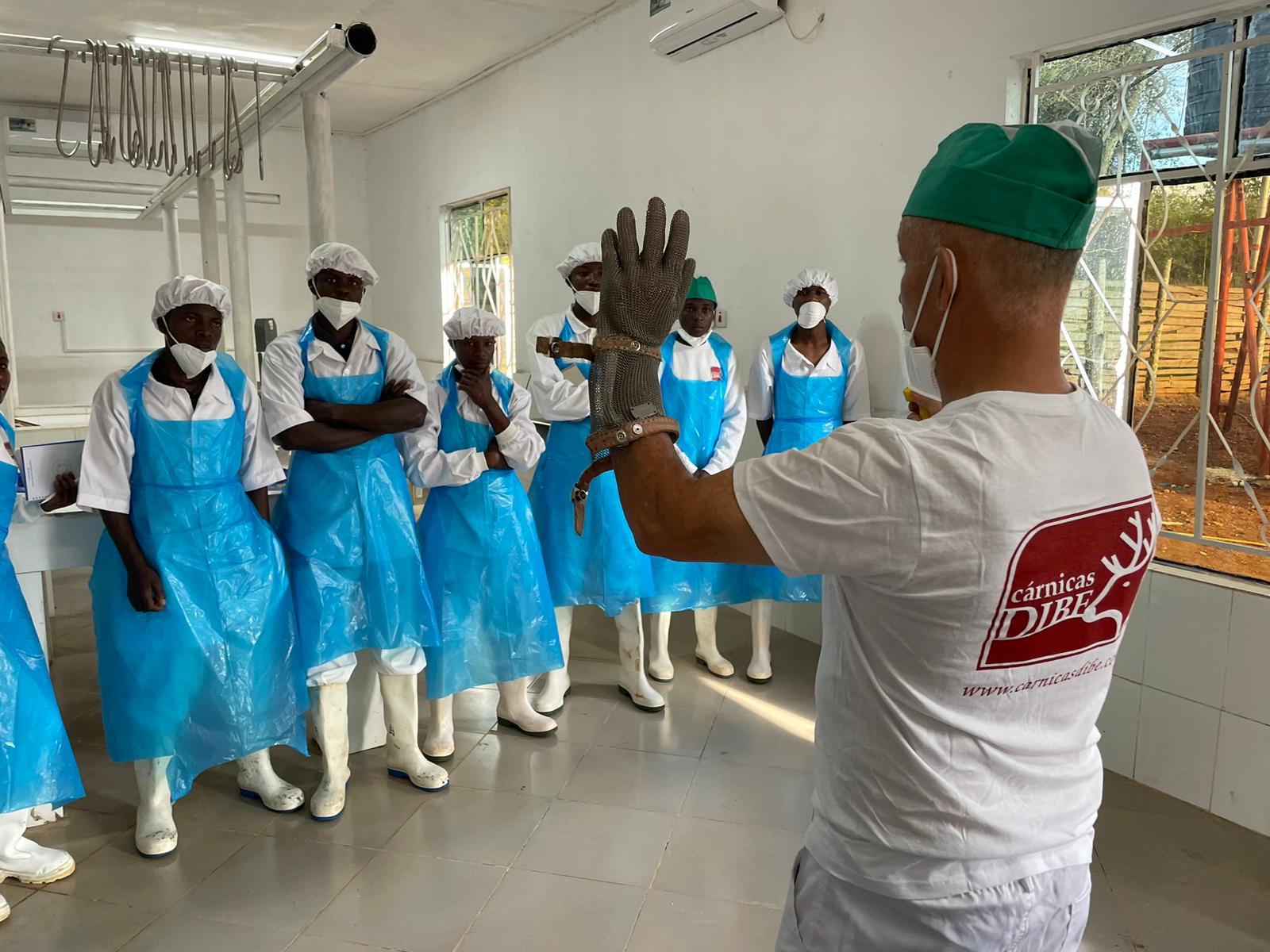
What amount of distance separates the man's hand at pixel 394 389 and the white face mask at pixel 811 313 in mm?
1589

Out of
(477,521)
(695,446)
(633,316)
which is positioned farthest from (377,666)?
(633,316)

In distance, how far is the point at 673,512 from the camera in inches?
31.9

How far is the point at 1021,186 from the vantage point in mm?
790

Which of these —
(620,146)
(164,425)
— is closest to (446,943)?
(164,425)

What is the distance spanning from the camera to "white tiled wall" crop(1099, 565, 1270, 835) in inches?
101

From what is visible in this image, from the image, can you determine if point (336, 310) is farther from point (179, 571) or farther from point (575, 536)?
point (575, 536)

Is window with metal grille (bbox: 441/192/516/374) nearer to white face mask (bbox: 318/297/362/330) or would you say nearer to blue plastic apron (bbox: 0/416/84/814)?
white face mask (bbox: 318/297/362/330)

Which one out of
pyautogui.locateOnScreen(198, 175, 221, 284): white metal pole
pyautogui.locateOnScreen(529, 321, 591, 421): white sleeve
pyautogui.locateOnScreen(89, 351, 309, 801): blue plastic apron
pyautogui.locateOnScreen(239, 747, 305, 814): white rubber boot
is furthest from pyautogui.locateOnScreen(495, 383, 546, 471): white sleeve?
pyautogui.locateOnScreen(198, 175, 221, 284): white metal pole

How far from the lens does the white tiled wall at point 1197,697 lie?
255cm

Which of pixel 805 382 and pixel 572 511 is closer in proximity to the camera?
pixel 572 511

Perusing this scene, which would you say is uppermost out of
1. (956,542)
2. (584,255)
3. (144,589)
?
(584,255)

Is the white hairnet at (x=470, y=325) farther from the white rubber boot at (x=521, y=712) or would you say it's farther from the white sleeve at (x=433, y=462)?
the white rubber boot at (x=521, y=712)

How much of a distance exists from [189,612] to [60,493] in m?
0.49

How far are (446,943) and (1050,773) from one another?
1.66 meters
